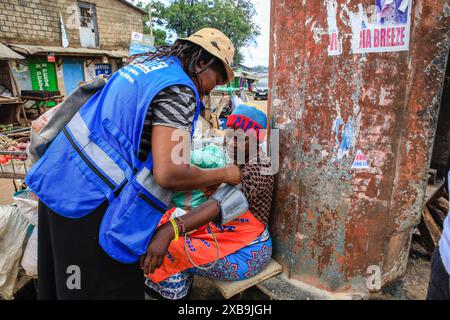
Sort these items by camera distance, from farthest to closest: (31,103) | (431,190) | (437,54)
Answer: (31,103) → (431,190) → (437,54)

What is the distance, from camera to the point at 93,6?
1441 cm

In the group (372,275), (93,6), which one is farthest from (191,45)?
Answer: (93,6)

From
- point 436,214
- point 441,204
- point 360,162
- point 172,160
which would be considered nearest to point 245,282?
point 360,162

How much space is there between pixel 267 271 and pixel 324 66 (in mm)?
1405

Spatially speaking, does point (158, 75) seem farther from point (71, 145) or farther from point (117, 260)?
point (117, 260)

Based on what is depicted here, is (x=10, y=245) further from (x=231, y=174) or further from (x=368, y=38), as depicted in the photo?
→ (x=368, y=38)

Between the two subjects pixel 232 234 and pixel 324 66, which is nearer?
pixel 324 66

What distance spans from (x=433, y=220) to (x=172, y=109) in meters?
2.71

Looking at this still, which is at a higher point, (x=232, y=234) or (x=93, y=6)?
(x=93, y=6)

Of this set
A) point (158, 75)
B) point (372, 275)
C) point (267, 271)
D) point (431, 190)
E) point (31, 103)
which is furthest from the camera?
point (31, 103)

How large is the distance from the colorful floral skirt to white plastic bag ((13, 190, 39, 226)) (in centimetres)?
104

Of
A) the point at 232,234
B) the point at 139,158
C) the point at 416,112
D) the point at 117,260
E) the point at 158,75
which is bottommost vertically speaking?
the point at 232,234

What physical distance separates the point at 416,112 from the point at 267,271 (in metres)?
1.38

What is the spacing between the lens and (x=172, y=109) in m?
1.24
